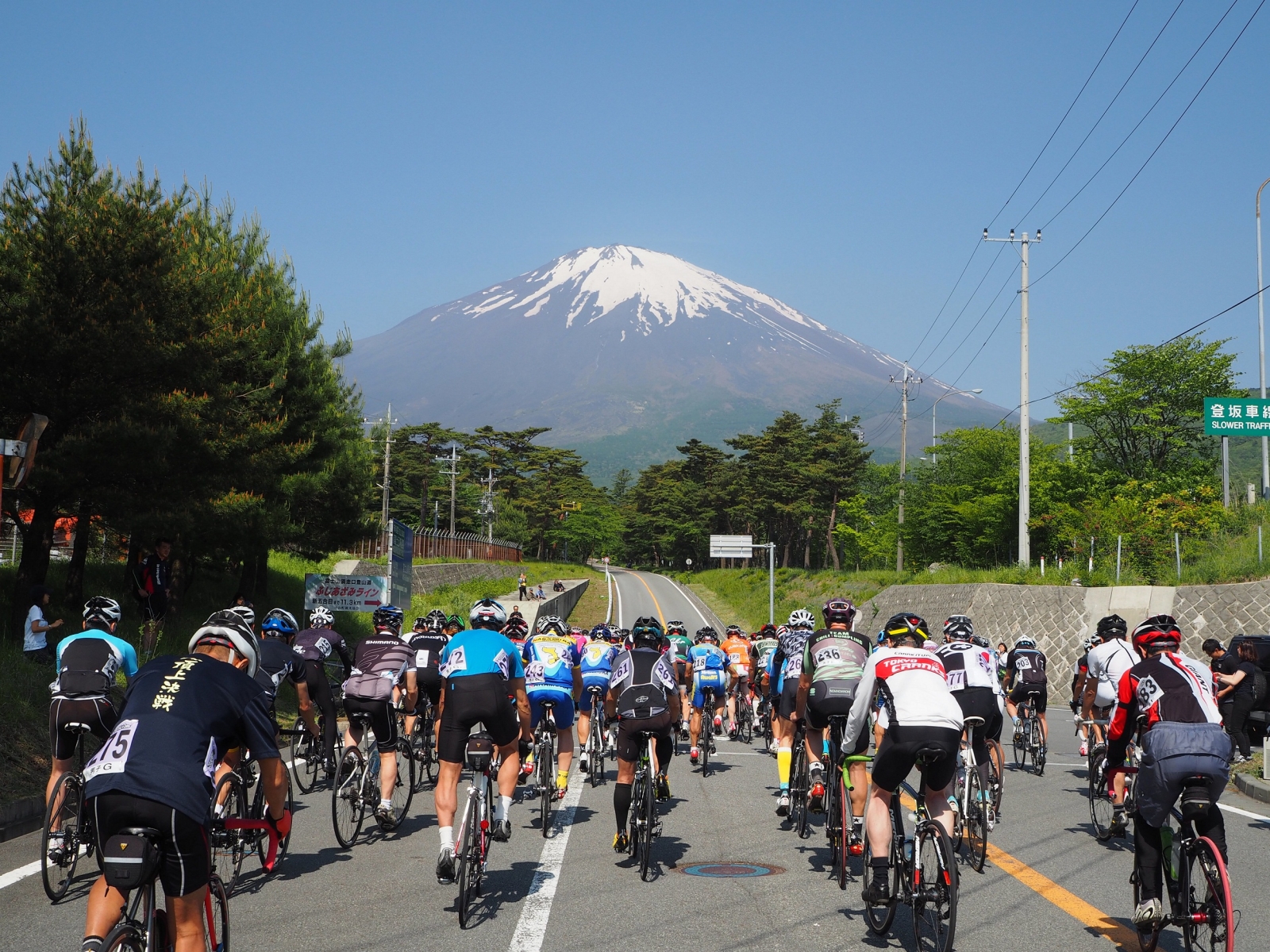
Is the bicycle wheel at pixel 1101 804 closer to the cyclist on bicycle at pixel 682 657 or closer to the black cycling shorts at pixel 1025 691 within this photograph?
the black cycling shorts at pixel 1025 691

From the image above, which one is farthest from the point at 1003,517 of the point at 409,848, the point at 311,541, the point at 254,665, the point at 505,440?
the point at 505,440

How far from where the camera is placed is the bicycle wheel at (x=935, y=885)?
5.45 metres

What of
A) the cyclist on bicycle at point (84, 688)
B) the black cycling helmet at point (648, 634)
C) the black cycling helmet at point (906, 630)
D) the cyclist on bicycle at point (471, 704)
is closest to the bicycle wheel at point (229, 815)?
the cyclist on bicycle at point (84, 688)

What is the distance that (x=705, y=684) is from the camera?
15.3 metres

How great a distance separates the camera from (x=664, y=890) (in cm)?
727

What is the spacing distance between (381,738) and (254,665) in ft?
15.5

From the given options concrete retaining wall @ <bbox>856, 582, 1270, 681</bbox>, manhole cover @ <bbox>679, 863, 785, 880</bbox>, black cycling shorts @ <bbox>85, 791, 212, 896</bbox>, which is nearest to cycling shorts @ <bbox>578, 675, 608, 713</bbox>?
manhole cover @ <bbox>679, 863, 785, 880</bbox>

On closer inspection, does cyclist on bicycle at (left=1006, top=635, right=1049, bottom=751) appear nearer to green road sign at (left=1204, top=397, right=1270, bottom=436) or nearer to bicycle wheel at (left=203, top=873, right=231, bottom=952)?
bicycle wheel at (left=203, top=873, right=231, bottom=952)

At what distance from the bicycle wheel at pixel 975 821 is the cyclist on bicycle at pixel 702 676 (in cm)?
593

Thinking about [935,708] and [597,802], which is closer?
[935,708]

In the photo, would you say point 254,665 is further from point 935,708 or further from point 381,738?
point 381,738

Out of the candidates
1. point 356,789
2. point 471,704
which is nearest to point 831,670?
point 471,704

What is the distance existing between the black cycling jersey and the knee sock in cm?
405

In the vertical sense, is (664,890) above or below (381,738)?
below
